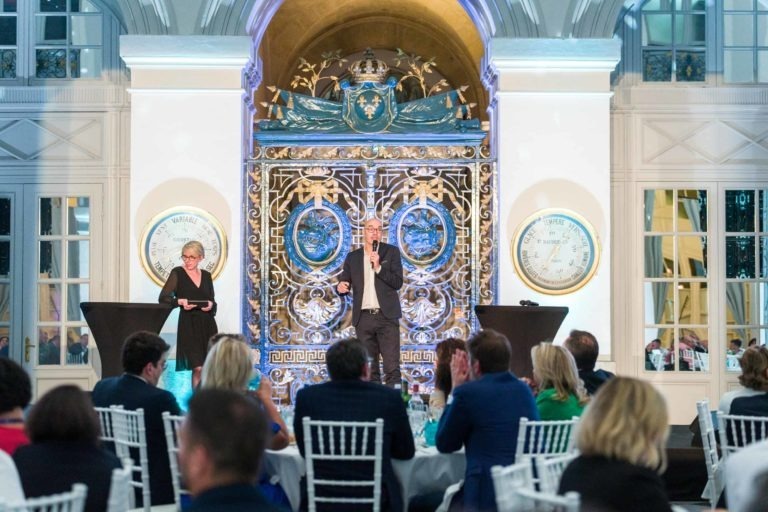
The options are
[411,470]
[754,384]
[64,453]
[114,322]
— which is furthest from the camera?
[114,322]

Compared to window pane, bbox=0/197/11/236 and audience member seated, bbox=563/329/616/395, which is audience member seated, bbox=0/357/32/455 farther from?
window pane, bbox=0/197/11/236

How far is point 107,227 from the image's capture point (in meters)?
11.2

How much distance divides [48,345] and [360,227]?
3.19 m

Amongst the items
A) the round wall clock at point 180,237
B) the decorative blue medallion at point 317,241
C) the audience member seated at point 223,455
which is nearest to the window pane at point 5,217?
the round wall clock at point 180,237

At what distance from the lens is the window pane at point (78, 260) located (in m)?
11.2

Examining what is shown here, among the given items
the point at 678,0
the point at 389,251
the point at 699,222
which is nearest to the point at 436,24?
the point at 678,0

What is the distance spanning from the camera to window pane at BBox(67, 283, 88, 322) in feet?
36.7

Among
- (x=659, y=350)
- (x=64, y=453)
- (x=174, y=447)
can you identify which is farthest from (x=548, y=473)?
(x=659, y=350)

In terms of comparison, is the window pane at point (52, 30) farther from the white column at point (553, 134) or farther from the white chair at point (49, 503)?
the white chair at point (49, 503)

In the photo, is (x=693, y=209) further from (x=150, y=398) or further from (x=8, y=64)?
(x=150, y=398)

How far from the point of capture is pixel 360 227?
10.8 meters

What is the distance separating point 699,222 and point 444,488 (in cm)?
629

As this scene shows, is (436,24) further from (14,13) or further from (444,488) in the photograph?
(444,488)

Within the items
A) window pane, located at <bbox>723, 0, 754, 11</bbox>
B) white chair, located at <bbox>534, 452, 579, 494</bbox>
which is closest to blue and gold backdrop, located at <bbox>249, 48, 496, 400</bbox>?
window pane, located at <bbox>723, 0, 754, 11</bbox>
